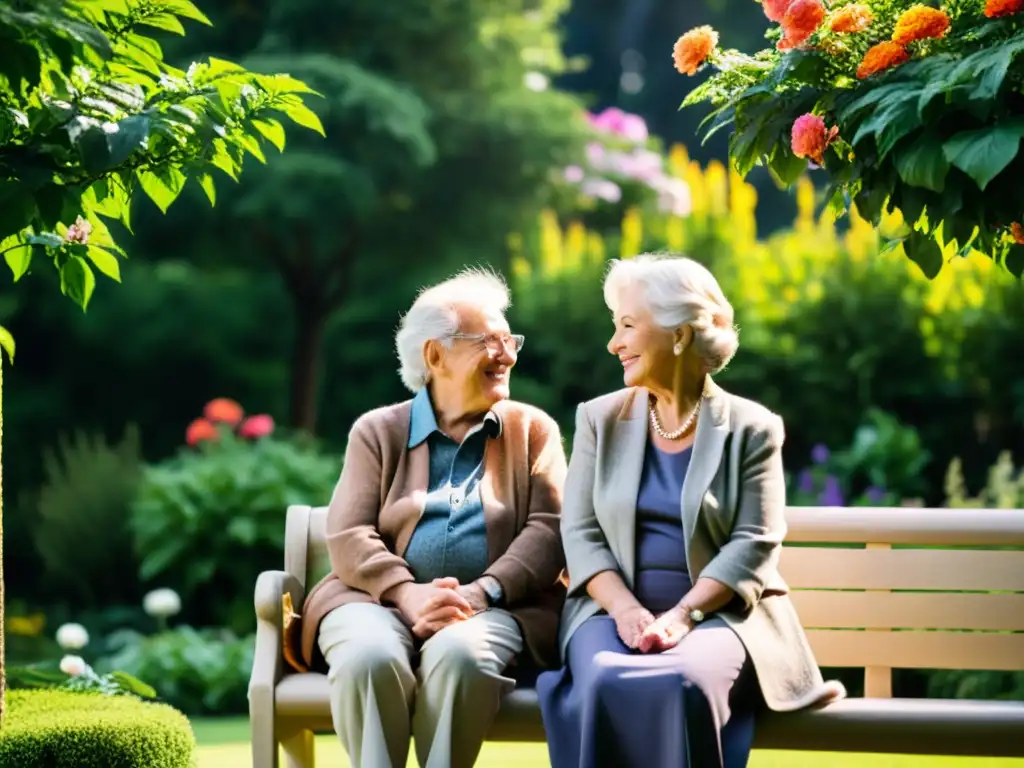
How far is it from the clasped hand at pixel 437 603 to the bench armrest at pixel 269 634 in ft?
0.97

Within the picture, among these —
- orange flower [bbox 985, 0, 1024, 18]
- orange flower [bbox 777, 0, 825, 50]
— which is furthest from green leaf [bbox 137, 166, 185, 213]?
orange flower [bbox 985, 0, 1024, 18]

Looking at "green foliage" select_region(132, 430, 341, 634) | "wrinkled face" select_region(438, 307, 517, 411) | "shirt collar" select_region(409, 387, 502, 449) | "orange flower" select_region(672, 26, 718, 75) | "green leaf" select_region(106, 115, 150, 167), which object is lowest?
"green foliage" select_region(132, 430, 341, 634)

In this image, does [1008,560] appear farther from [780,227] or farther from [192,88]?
[780,227]

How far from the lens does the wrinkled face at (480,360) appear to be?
3.85 meters

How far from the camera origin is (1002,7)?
2963mm

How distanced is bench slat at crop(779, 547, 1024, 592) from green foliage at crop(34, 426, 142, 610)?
4.29m

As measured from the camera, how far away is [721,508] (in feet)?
11.6

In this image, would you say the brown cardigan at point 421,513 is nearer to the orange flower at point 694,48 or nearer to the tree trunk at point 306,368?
the orange flower at point 694,48

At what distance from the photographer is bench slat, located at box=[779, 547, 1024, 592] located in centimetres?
394

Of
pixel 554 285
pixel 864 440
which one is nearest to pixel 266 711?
pixel 864 440

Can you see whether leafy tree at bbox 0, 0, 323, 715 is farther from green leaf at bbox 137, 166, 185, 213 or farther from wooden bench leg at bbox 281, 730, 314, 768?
wooden bench leg at bbox 281, 730, 314, 768

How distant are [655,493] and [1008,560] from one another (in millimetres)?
1019

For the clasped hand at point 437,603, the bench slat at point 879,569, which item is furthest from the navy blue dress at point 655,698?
the bench slat at point 879,569

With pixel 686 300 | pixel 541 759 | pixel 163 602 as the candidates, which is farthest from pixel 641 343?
pixel 163 602
